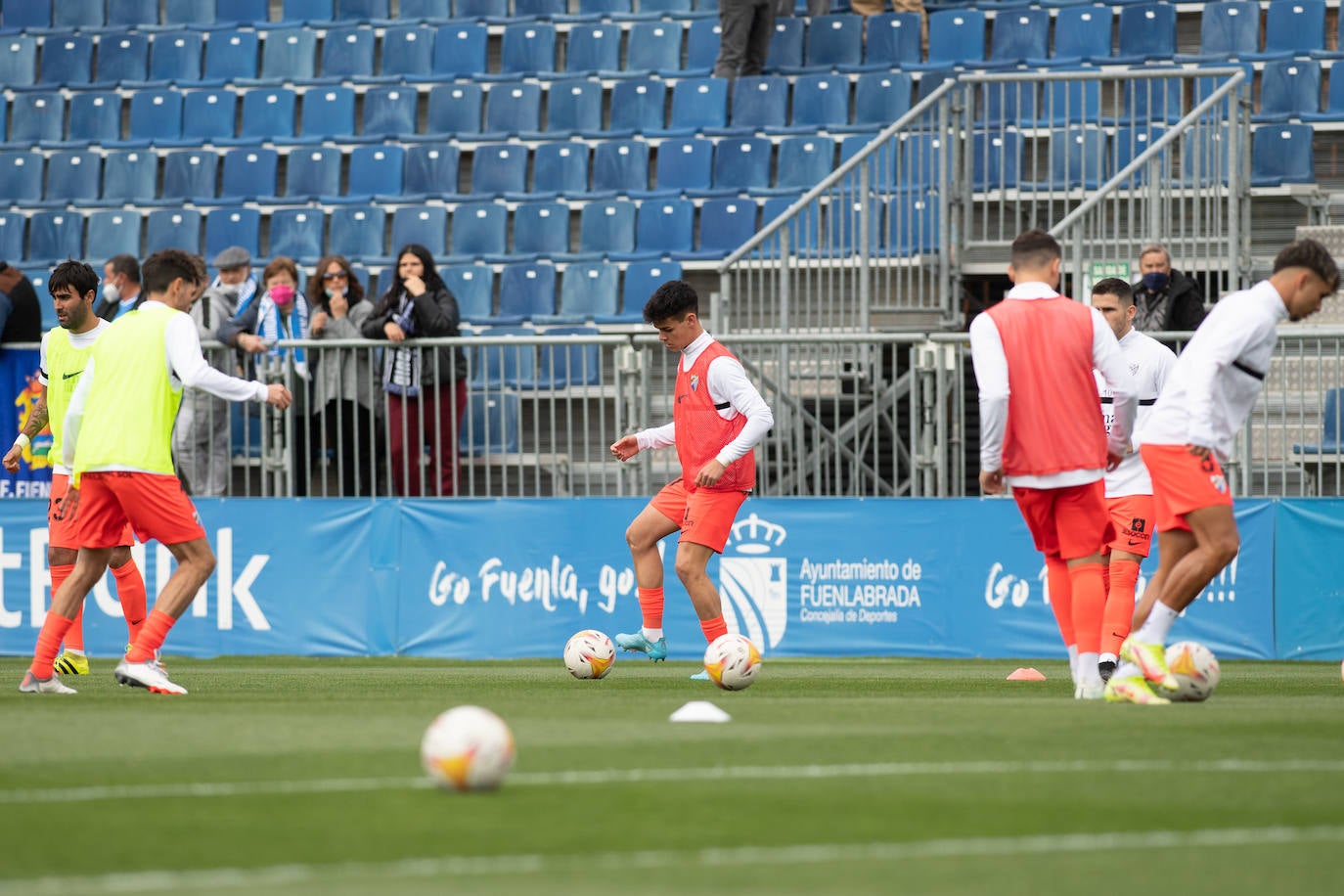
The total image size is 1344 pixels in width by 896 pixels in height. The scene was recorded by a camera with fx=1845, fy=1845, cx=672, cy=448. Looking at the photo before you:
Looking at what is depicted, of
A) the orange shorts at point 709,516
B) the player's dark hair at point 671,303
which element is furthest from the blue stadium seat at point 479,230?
the orange shorts at point 709,516

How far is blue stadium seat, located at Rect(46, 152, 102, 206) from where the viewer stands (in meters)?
20.8

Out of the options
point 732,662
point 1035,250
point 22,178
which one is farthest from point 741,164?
point 1035,250

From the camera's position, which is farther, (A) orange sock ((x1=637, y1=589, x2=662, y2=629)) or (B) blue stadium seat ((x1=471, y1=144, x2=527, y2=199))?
(B) blue stadium seat ((x1=471, y1=144, x2=527, y2=199))

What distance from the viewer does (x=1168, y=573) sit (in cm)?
830

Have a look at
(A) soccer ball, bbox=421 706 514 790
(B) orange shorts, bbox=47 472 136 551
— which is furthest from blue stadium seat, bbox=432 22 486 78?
(A) soccer ball, bbox=421 706 514 790

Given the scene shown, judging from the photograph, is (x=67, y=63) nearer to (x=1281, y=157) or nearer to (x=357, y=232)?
(x=357, y=232)

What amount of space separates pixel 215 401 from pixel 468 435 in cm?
223

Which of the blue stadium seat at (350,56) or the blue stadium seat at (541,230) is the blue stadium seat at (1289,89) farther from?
the blue stadium seat at (350,56)

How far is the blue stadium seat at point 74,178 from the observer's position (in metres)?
20.8

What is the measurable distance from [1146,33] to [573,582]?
901 cm

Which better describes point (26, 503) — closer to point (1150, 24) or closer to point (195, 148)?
point (195, 148)

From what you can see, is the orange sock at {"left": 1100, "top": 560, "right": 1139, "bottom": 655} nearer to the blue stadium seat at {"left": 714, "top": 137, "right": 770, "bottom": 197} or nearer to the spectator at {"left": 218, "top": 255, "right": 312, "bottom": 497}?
the spectator at {"left": 218, "top": 255, "right": 312, "bottom": 497}

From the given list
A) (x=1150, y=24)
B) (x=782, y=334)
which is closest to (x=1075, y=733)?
(x=782, y=334)

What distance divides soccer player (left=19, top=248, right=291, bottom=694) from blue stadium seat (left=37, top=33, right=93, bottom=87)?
45.6 feet
